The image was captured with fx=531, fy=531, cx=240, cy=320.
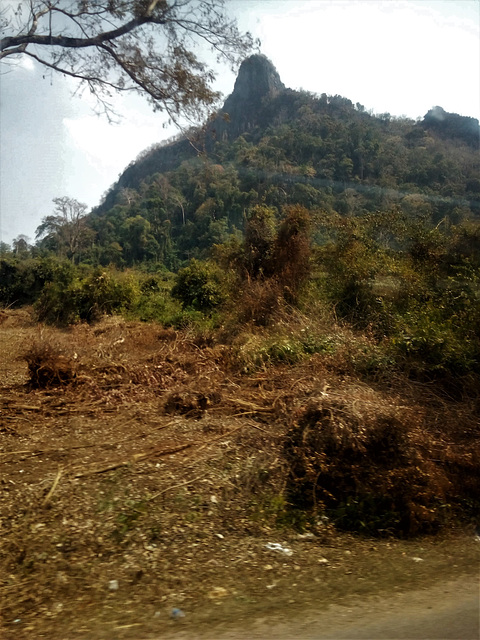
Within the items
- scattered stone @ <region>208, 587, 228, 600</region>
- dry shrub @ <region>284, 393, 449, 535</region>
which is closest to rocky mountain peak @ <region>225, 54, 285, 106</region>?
dry shrub @ <region>284, 393, 449, 535</region>

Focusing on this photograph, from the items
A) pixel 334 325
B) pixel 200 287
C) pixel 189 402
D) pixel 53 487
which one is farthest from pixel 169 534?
pixel 200 287

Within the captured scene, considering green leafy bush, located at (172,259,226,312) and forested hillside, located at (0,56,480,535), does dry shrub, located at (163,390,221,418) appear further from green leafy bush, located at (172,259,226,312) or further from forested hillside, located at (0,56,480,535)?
green leafy bush, located at (172,259,226,312)

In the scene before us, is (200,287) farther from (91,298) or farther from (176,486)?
(176,486)

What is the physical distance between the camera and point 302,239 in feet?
45.0

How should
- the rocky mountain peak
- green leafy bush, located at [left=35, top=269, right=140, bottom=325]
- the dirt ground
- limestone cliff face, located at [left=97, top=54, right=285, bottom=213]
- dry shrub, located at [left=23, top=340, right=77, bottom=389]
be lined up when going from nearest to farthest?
the dirt ground < dry shrub, located at [left=23, top=340, right=77, bottom=389] < green leafy bush, located at [left=35, top=269, right=140, bottom=325] < limestone cliff face, located at [left=97, top=54, right=285, bottom=213] < the rocky mountain peak

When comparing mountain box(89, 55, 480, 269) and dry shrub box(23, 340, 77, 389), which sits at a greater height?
mountain box(89, 55, 480, 269)

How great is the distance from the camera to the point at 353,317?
1093 centimetres

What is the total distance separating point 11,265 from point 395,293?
65.1ft

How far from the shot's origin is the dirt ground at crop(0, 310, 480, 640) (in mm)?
3109

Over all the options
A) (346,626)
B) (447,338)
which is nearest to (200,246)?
(447,338)

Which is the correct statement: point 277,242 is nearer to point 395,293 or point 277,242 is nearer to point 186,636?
point 395,293

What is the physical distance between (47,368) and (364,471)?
16.3ft

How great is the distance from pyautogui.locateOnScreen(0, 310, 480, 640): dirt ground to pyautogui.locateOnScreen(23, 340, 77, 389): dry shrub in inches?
24.9

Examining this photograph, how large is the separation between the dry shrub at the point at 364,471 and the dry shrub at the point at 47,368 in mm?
3977
